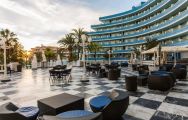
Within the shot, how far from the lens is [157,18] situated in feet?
112

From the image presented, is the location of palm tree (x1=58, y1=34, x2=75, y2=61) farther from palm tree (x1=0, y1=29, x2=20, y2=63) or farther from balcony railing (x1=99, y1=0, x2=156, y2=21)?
balcony railing (x1=99, y1=0, x2=156, y2=21)

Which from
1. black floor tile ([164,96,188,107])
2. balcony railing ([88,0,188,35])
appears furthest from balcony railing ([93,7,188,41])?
black floor tile ([164,96,188,107])

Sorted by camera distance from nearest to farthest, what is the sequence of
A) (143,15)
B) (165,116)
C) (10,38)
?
(165,116), (10,38), (143,15)

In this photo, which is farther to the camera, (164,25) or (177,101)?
(164,25)

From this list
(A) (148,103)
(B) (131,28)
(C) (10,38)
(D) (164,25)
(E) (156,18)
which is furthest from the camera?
(B) (131,28)

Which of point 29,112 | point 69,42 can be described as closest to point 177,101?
point 29,112

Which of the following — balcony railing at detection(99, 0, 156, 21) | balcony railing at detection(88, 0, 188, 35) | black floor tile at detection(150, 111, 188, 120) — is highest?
balcony railing at detection(99, 0, 156, 21)

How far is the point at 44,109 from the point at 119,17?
5387cm

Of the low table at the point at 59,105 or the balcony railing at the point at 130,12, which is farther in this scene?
the balcony railing at the point at 130,12

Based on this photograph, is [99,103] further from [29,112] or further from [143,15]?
[143,15]

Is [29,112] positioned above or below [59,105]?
below

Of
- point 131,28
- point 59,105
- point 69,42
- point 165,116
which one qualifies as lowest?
point 165,116

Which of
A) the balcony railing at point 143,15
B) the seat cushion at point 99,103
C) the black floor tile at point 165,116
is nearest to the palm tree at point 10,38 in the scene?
the seat cushion at point 99,103

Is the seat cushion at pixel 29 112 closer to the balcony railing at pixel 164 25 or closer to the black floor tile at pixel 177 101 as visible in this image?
the black floor tile at pixel 177 101
